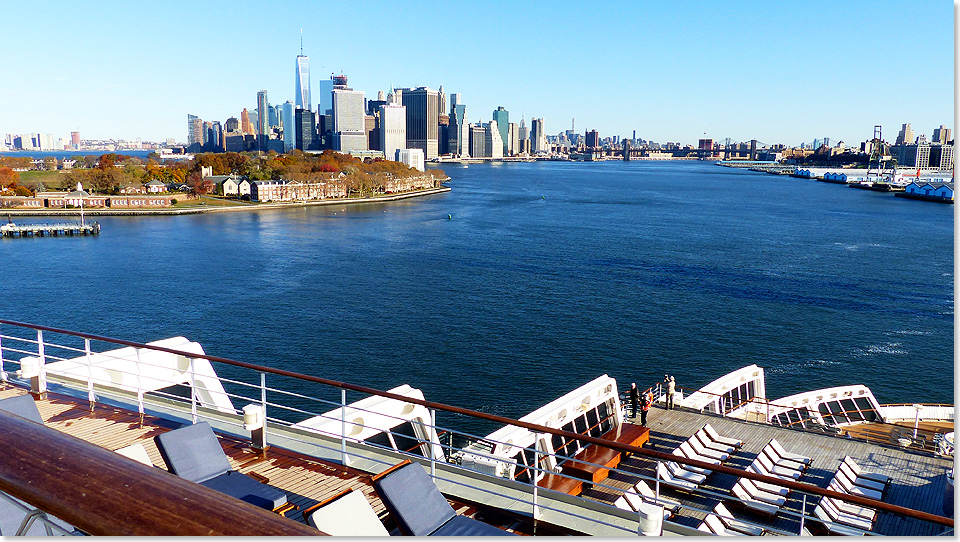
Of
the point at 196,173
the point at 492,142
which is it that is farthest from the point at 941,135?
the point at 196,173

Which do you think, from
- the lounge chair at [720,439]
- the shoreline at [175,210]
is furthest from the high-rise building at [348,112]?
the lounge chair at [720,439]

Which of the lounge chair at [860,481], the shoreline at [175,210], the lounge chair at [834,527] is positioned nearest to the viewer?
the lounge chair at [834,527]

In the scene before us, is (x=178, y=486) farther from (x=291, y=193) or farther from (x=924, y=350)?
(x=291, y=193)

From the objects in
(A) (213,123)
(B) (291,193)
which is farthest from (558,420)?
(A) (213,123)

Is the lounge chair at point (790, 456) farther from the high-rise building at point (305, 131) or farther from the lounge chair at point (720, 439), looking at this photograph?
the high-rise building at point (305, 131)

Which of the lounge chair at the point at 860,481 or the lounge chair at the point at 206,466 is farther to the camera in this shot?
the lounge chair at the point at 860,481

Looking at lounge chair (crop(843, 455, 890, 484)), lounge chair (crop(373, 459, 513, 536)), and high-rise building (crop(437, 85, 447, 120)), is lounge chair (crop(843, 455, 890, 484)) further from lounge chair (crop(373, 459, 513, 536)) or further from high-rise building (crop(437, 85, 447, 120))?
high-rise building (crop(437, 85, 447, 120))
